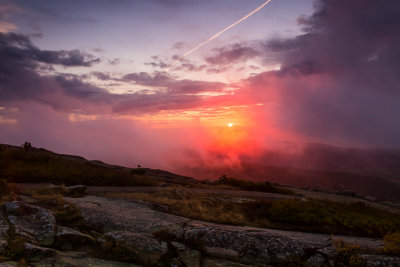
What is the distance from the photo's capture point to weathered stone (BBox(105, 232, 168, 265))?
28.9 ft

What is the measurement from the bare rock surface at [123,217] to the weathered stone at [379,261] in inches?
265

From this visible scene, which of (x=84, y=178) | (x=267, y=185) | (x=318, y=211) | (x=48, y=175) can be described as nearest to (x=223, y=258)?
(x=318, y=211)

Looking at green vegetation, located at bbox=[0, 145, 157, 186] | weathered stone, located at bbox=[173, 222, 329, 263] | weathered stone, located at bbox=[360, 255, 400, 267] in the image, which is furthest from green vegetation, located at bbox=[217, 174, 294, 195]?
weathered stone, located at bbox=[360, 255, 400, 267]

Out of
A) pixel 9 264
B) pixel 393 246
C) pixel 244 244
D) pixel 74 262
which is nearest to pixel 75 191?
pixel 74 262

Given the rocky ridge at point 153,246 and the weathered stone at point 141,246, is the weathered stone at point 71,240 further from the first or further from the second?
the weathered stone at point 141,246

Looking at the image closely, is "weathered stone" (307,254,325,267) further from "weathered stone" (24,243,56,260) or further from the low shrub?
"weathered stone" (24,243,56,260)

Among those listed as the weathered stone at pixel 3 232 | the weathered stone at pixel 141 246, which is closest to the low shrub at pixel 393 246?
the weathered stone at pixel 141 246

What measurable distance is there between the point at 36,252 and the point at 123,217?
385 cm

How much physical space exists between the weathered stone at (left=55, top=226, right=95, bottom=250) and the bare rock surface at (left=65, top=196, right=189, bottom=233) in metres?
1.03

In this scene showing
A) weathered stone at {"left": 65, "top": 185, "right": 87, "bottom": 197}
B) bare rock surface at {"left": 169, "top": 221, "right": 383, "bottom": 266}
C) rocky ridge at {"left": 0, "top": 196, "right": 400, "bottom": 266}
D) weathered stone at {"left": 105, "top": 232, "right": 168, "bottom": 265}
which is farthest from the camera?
weathered stone at {"left": 65, "top": 185, "right": 87, "bottom": 197}

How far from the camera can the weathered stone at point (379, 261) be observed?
9.18 meters

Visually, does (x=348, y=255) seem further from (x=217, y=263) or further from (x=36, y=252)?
(x=36, y=252)

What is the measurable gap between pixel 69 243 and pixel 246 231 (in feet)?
20.5

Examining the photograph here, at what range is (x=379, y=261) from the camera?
9.26 m
